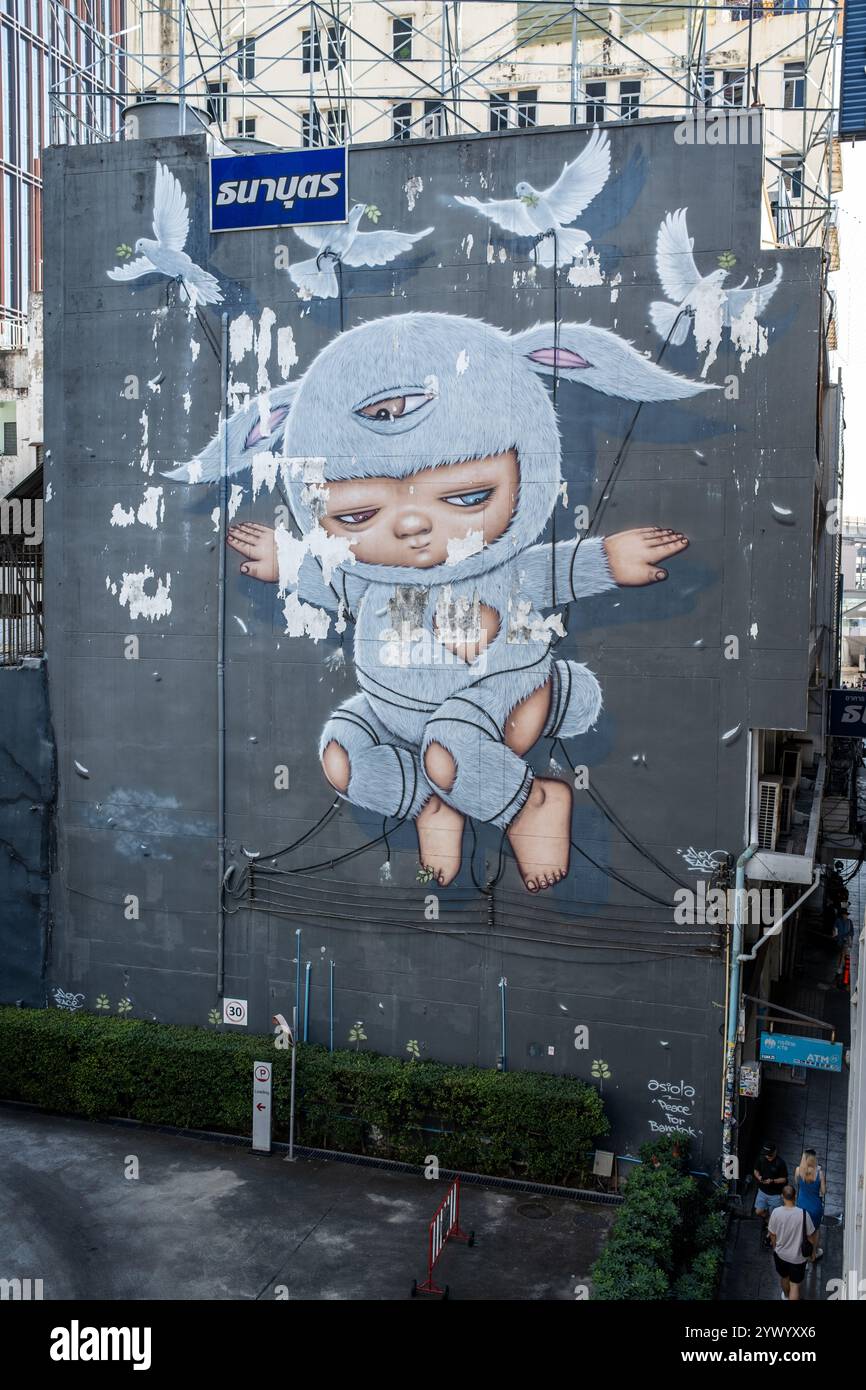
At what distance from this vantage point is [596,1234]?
51.3ft

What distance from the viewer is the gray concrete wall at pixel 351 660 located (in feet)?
52.5

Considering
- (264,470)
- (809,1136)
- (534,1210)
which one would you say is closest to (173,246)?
(264,470)

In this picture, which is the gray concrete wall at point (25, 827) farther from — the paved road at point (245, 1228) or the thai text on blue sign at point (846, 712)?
the thai text on blue sign at point (846, 712)

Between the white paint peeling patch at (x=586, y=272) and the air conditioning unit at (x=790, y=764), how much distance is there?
30.2 feet

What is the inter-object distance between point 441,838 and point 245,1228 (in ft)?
18.5

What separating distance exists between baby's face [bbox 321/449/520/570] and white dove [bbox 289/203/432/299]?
287 centimetres

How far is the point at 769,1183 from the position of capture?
15.4m

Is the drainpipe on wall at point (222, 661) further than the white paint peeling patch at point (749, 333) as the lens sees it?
Yes

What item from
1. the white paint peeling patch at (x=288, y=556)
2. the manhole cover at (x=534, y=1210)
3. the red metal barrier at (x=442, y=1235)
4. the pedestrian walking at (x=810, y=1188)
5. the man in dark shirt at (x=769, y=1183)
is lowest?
the manhole cover at (x=534, y=1210)

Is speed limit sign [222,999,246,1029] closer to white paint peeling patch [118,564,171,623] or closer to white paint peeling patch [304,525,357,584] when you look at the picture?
white paint peeling patch [118,564,171,623]

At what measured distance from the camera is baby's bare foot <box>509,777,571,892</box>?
17000 mm

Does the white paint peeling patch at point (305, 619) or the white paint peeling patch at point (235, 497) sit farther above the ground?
the white paint peeling patch at point (235, 497)

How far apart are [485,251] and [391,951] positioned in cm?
988

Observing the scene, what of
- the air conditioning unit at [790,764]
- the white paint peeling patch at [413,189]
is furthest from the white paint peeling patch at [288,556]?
the air conditioning unit at [790,764]
